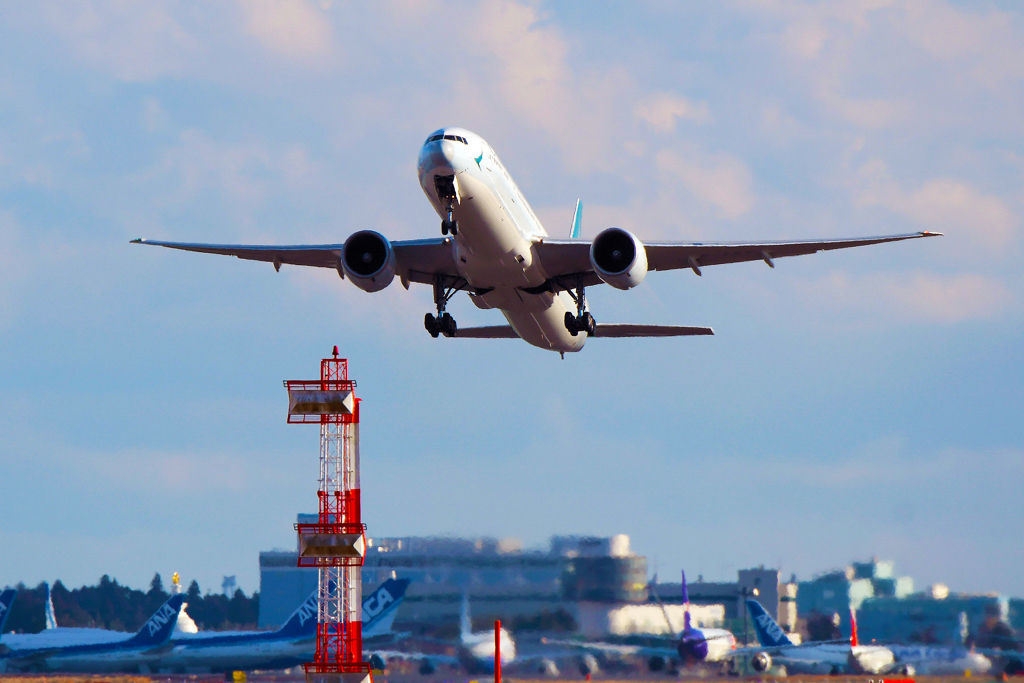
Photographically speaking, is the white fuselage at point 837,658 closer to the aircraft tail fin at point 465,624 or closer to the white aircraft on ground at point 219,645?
the aircraft tail fin at point 465,624

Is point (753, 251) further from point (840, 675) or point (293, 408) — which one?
point (840, 675)

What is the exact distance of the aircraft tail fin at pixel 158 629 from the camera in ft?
181

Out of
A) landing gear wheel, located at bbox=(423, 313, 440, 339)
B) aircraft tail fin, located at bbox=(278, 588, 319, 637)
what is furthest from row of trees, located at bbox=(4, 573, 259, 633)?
landing gear wheel, located at bbox=(423, 313, 440, 339)

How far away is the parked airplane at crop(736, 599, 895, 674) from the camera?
47938mm

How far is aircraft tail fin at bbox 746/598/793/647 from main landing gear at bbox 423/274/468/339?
64.4 ft

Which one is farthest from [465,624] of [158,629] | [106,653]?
[106,653]

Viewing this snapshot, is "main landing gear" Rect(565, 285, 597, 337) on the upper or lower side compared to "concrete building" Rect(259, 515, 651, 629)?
upper

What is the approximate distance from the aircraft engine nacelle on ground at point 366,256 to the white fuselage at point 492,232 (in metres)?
1.83

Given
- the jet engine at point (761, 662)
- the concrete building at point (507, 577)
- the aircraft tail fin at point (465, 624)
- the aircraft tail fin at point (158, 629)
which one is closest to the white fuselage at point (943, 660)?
the jet engine at point (761, 662)

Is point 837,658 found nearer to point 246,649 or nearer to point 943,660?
point 943,660

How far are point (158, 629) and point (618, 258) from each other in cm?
3220

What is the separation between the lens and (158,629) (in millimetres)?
55250

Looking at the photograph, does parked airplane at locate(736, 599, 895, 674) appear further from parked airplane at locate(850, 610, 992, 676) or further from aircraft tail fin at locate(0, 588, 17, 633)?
aircraft tail fin at locate(0, 588, 17, 633)

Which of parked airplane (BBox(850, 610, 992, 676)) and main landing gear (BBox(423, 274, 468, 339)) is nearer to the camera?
main landing gear (BBox(423, 274, 468, 339))
